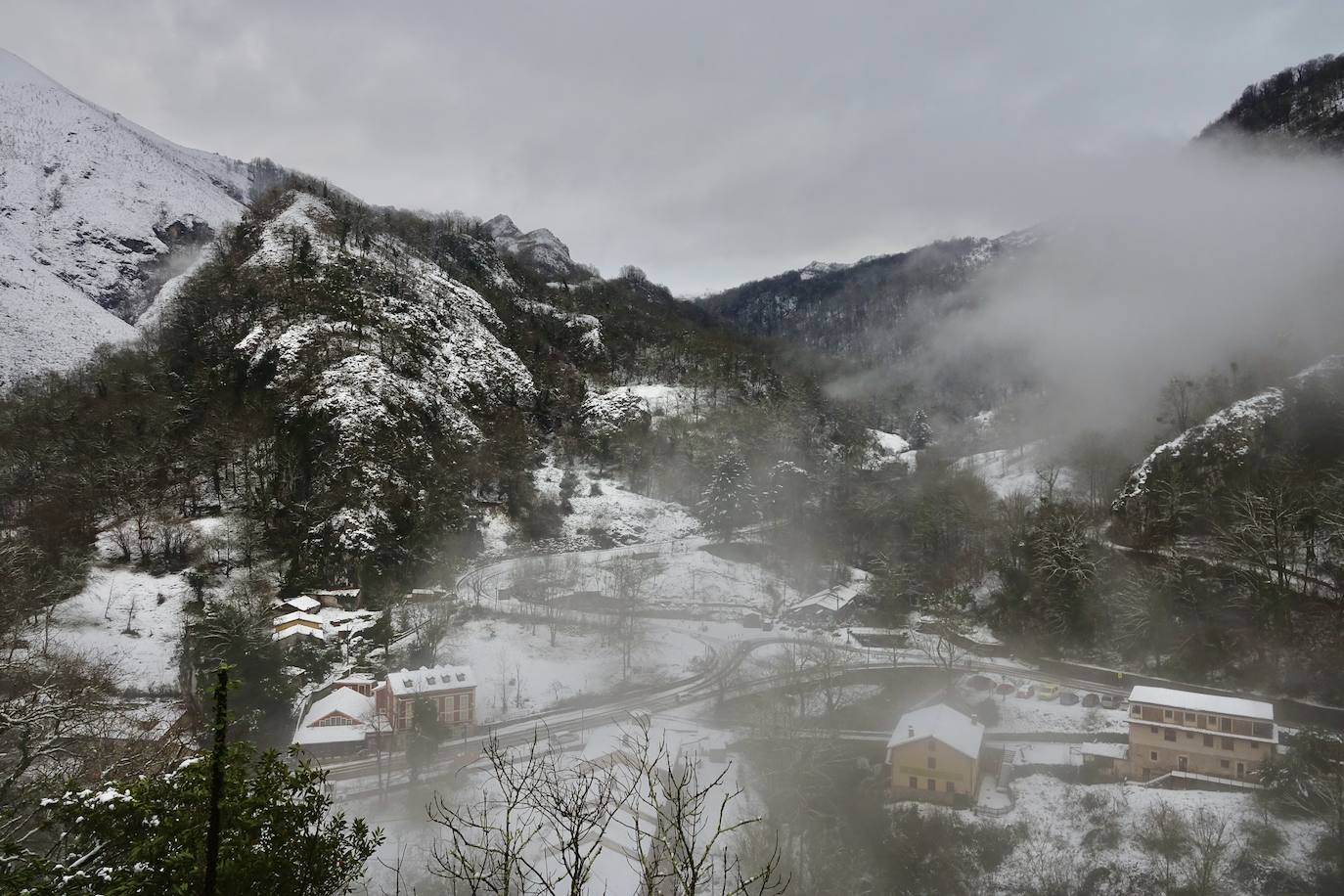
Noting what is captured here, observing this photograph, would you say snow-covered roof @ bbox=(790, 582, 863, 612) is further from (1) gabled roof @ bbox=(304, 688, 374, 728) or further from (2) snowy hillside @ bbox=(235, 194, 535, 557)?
(2) snowy hillside @ bbox=(235, 194, 535, 557)

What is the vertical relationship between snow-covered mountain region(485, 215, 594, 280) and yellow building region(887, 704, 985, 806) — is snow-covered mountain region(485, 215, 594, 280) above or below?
above

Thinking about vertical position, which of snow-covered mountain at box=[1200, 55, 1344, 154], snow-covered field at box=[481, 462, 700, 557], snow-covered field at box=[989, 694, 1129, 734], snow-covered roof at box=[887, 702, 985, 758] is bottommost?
snow-covered field at box=[989, 694, 1129, 734]

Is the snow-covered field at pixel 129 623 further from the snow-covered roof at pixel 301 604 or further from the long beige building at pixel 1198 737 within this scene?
the long beige building at pixel 1198 737

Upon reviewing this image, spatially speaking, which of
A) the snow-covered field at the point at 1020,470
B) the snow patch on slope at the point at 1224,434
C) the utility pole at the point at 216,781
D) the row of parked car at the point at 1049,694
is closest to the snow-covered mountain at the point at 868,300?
the snow-covered field at the point at 1020,470

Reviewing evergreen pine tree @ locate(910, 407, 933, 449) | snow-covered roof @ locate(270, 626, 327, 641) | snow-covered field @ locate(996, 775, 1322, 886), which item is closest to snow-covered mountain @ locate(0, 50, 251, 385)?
snow-covered roof @ locate(270, 626, 327, 641)

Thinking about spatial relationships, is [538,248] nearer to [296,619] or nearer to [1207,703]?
[296,619]

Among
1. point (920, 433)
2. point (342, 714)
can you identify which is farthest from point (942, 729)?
point (920, 433)
